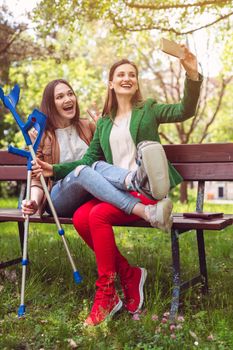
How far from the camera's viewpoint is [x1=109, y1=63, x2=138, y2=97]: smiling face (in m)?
3.96

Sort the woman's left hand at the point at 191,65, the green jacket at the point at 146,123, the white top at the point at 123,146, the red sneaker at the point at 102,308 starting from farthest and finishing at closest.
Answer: the white top at the point at 123,146 → the green jacket at the point at 146,123 → the woman's left hand at the point at 191,65 → the red sneaker at the point at 102,308

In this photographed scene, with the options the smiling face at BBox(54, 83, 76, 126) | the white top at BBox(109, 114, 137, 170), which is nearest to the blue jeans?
the white top at BBox(109, 114, 137, 170)

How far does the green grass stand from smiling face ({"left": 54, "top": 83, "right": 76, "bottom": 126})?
118cm

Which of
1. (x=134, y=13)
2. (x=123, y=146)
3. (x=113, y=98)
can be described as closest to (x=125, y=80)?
(x=113, y=98)

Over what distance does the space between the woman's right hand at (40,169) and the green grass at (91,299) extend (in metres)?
0.76

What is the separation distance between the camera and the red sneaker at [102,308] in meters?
3.31

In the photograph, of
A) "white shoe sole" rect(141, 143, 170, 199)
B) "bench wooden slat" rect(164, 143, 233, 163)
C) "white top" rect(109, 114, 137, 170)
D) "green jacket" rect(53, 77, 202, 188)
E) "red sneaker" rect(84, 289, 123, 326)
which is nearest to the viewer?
"white shoe sole" rect(141, 143, 170, 199)

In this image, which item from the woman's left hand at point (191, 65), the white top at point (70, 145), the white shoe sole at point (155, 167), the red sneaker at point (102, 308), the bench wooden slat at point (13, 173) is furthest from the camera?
the bench wooden slat at point (13, 173)

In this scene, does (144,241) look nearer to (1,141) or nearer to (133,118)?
(133,118)

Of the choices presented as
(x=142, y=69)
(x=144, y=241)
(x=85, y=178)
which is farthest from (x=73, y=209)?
(x=142, y=69)

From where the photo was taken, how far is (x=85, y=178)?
11.9ft

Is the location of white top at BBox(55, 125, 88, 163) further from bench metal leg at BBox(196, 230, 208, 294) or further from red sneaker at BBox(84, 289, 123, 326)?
red sneaker at BBox(84, 289, 123, 326)

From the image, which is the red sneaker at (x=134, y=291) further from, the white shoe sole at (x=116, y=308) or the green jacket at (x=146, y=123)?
the green jacket at (x=146, y=123)

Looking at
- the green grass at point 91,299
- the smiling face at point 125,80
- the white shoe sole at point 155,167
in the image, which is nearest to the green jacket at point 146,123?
the smiling face at point 125,80
